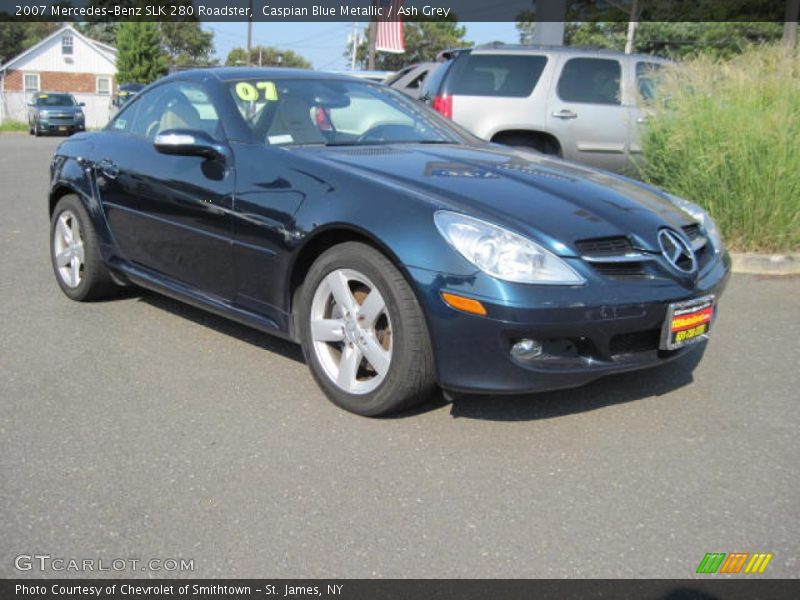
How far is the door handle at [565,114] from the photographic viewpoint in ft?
29.1

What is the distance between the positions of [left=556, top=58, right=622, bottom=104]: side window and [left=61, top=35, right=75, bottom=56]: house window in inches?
2239

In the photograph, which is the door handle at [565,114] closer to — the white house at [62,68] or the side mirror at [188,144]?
the side mirror at [188,144]

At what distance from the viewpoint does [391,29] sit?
68.2 ft

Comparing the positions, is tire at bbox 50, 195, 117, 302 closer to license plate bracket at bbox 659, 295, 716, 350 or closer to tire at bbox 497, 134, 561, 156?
license plate bracket at bbox 659, 295, 716, 350

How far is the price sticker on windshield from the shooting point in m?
4.48

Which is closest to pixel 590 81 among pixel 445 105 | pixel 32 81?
pixel 445 105

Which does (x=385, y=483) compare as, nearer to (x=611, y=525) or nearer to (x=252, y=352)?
(x=611, y=525)

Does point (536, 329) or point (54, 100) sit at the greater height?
point (54, 100)

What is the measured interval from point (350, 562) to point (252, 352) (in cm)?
209

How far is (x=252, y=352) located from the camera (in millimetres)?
4531

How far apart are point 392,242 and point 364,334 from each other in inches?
17.0

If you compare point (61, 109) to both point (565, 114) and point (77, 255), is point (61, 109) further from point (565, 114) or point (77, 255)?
point (77, 255)
